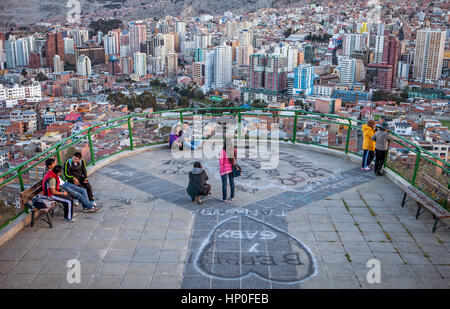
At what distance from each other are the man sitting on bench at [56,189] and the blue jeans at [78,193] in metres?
0.18

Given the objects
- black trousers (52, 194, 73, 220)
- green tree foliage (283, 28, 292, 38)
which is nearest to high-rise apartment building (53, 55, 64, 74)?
green tree foliage (283, 28, 292, 38)

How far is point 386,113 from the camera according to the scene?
159ft

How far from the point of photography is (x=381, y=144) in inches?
284

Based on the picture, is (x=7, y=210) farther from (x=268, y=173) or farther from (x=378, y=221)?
(x=378, y=221)

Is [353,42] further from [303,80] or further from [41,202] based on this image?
[41,202]

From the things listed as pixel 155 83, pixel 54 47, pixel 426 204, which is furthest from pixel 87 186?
pixel 54 47

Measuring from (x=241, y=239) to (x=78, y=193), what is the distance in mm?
2300

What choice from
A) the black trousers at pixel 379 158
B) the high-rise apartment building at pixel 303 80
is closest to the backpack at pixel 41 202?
the black trousers at pixel 379 158

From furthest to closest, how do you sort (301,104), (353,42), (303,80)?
(353,42), (303,80), (301,104)

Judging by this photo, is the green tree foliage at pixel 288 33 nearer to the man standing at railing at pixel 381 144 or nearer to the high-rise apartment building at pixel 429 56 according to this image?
the high-rise apartment building at pixel 429 56

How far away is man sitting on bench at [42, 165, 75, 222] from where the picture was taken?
5.52m

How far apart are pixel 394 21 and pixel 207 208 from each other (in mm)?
118199

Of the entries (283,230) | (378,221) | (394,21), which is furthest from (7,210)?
(394,21)
